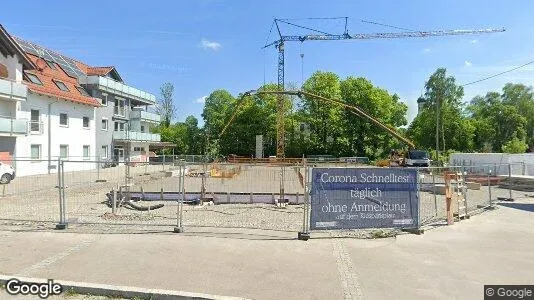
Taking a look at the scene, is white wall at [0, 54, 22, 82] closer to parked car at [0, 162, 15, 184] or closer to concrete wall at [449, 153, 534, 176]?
parked car at [0, 162, 15, 184]

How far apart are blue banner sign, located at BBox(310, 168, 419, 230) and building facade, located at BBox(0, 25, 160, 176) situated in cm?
1336

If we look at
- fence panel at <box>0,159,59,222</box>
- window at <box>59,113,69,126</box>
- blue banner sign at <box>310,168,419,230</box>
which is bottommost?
fence panel at <box>0,159,59,222</box>

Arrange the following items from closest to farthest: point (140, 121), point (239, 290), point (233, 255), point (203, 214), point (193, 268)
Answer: point (239, 290) → point (193, 268) → point (233, 255) → point (203, 214) → point (140, 121)

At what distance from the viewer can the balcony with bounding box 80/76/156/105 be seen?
37.2m

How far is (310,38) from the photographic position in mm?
79375

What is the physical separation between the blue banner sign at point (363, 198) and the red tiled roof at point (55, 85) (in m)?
26.8

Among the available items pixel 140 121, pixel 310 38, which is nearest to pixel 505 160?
pixel 140 121

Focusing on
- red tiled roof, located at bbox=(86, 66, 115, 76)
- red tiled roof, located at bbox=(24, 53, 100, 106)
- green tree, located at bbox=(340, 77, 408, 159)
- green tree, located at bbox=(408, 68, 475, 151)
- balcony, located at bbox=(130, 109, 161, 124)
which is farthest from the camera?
green tree, located at bbox=(408, 68, 475, 151)

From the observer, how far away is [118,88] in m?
40.9

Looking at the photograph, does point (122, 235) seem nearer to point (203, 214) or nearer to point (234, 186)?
point (203, 214)

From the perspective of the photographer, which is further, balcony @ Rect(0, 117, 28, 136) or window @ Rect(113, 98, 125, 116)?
window @ Rect(113, 98, 125, 116)

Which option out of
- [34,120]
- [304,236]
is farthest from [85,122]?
[304,236]

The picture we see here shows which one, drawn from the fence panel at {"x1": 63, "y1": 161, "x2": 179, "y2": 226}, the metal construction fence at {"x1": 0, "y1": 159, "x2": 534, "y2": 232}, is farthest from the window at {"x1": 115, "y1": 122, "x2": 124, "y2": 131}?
the fence panel at {"x1": 63, "y1": 161, "x2": 179, "y2": 226}

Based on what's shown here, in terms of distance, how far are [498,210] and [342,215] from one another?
7686 millimetres
